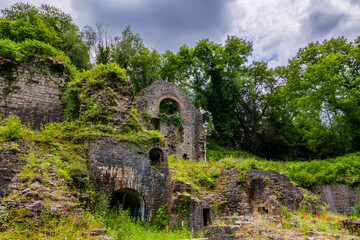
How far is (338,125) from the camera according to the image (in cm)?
2098

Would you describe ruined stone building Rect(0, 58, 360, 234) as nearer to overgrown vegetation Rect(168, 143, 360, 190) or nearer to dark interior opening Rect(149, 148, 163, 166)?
dark interior opening Rect(149, 148, 163, 166)

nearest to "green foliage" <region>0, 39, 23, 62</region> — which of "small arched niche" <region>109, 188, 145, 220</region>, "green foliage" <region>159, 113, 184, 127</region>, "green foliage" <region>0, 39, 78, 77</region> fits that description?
"green foliage" <region>0, 39, 78, 77</region>

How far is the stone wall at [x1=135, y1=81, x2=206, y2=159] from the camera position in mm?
19500

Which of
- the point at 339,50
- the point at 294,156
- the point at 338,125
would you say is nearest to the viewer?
the point at 338,125

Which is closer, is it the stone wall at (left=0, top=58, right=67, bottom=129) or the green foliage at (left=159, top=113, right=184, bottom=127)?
the stone wall at (left=0, top=58, right=67, bottom=129)

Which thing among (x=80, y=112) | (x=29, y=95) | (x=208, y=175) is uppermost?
(x=29, y=95)

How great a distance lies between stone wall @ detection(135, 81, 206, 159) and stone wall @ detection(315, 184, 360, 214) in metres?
9.13

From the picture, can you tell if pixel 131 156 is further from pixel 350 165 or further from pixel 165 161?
pixel 350 165

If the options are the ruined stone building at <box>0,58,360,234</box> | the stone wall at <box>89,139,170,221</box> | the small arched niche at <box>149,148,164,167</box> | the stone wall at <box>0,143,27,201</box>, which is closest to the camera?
the stone wall at <box>0,143,27,201</box>

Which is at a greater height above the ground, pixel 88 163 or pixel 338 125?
pixel 338 125

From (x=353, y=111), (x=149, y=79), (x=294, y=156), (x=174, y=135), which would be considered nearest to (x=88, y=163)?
(x=174, y=135)

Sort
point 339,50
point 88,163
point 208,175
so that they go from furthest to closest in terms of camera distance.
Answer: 1. point 339,50
2. point 208,175
3. point 88,163

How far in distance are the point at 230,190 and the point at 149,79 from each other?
18898 millimetres

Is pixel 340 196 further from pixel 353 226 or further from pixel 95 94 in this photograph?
pixel 95 94
